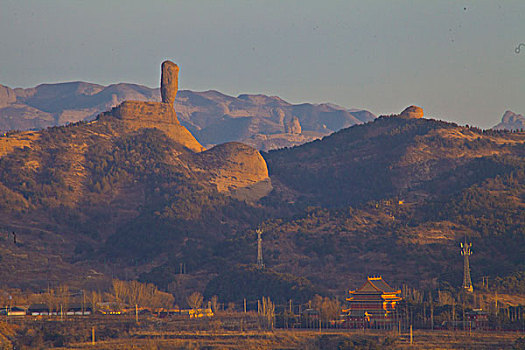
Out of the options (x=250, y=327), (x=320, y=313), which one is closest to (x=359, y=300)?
(x=320, y=313)

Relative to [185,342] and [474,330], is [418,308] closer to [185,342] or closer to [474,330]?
[474,330]

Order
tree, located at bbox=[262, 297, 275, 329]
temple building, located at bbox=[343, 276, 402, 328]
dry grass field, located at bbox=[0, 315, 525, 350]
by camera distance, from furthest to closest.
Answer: temple building, located at bbox=[343, 276, 402, 328] → tree, located at bbox=[262, 297, 275, 329] → dry grass field, located at bbox=[0, 315, 525, 350]

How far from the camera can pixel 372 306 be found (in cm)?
18800

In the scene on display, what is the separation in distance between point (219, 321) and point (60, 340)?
2878 centimetres

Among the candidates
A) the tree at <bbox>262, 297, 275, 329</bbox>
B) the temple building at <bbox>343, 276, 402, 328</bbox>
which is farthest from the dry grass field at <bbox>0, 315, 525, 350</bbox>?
the temple building at <bbox>343, 276, 402, 328</bbox>

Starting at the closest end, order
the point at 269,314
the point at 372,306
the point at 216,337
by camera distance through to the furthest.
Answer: the point at 216,337
the point at 269,314
the point at 372,306

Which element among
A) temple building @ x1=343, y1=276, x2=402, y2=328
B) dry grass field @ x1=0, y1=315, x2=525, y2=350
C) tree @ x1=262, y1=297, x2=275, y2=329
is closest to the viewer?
dry grass field @ x1=0, y1=315, x2=525, y2=350

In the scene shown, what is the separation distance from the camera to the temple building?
181 m

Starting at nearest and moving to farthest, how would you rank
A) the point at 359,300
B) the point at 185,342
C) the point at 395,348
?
the point at 395,348
the point at 185,342
the point at 359,300

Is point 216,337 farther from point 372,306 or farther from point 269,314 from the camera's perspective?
point 372,306

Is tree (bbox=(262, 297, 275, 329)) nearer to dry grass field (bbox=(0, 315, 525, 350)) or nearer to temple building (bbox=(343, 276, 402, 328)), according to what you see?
dry grass field (bbox=(0, 315, 525, 350))

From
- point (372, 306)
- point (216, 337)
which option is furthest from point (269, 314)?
point (372, 306)

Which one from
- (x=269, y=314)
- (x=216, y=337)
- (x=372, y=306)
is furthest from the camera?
(x=372, y=306)

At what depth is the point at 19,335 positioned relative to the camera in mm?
172250
